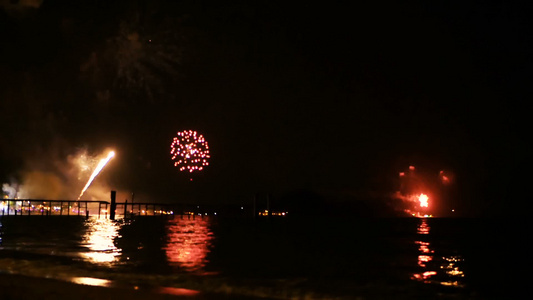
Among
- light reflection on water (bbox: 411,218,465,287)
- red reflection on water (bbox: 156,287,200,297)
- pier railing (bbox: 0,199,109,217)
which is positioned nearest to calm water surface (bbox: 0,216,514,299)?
light reflection on water (bbox: 411,218,465,287)

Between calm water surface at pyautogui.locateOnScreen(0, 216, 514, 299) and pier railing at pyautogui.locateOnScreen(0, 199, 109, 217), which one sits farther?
pier railing at pyautogui.locateOnScreen(0, 199, 109, 217)

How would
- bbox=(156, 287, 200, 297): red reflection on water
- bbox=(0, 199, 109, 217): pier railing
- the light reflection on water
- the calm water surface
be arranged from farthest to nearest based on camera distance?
bbox=(0, 199, 109, 217): pier railing < the light reflection on water < the calm water surface < bbox=(156, 287, 200, 297): red reflection on water

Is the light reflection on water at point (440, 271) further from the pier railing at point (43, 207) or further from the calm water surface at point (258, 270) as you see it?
the pier railing at point (43, 207)

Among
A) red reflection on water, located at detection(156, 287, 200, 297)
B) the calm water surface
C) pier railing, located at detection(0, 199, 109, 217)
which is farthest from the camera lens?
pier railing, located at detection(0, 199, 109, 217)

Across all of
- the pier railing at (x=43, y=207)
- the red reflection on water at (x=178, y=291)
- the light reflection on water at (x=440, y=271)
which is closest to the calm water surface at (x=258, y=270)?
the light reflection on water at (x=440, y=271)

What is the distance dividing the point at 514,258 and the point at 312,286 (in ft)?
37.8

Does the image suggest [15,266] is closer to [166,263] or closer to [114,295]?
[166,263]

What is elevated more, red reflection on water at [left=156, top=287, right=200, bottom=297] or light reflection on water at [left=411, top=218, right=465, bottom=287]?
red reflection on water at [left=156, top=287, right=200, bottom=297]

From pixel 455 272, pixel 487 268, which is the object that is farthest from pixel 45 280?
pixel 487 268

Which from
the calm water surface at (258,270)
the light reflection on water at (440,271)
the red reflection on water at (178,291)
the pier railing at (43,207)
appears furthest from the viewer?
the pier railing at (43,207)

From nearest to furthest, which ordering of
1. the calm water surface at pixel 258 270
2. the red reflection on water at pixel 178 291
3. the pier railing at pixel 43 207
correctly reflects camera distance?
the red reflection on water at pixel 178 291 → the calm water surface at pixel 258 270 → the pier railing at pixel 43 207

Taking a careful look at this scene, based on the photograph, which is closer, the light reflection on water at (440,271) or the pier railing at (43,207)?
the light reflection on water at (440,271)

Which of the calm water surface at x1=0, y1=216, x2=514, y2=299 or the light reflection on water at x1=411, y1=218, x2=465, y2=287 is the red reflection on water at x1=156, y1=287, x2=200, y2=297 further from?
the light reflection on water at x1=411, y1=218, x2=465, y2=287

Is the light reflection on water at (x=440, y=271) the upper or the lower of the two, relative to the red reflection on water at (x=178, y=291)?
lower
